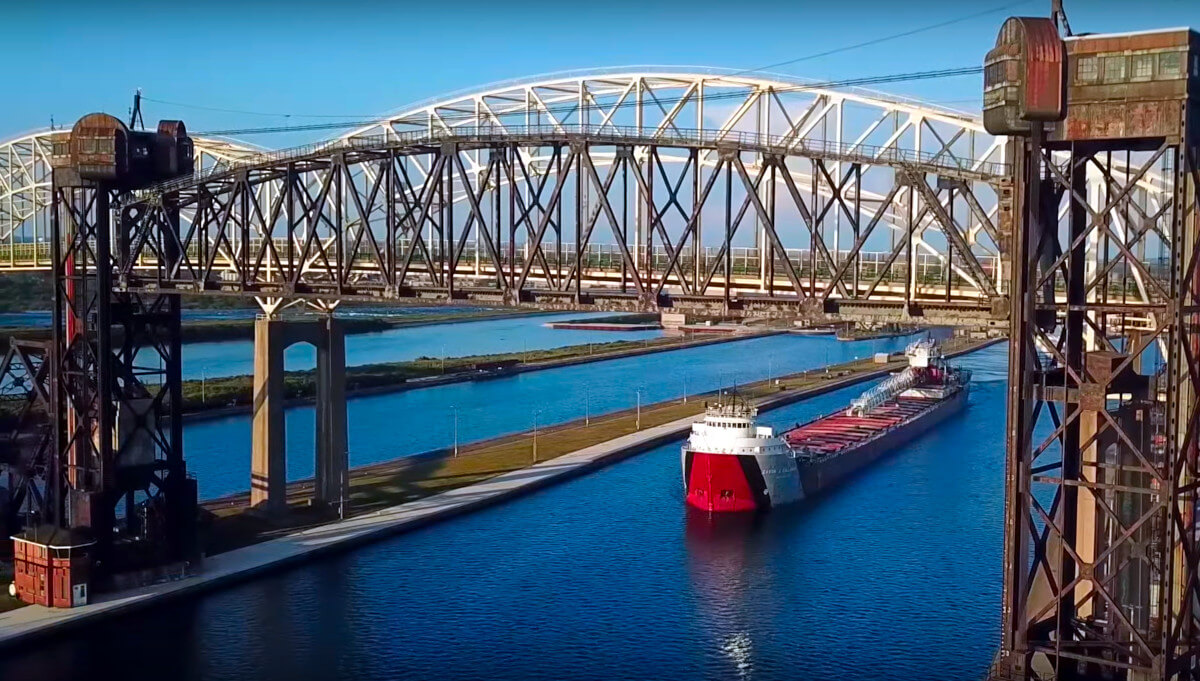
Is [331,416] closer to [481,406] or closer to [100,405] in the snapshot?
[100,405]

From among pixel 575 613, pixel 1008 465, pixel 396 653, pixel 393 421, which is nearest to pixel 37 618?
pixel 396 653

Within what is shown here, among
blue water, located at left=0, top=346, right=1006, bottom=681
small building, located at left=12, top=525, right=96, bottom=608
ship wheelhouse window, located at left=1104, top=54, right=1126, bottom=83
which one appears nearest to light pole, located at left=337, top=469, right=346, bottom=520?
blue water, located at left=0, top=346, right=1006, bottom=681

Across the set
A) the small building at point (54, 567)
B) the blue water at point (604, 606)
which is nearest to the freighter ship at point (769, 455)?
the blue water at point (604, 606)

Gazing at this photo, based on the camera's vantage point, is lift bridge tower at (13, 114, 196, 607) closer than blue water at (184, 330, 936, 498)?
Yes

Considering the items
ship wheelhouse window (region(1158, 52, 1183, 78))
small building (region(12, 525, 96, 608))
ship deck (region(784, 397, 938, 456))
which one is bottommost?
ship deck (region(784, 397, 938, 456))

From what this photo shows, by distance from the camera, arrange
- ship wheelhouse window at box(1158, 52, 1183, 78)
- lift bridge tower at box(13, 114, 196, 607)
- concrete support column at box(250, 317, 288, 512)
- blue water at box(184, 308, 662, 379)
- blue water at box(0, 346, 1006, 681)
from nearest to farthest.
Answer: ship wheelhouse window at box(1158, 52, 1183, 78), blue water at box(0, 346, 1006, 681), lift bridge tower at box(13, 114, 196, 607), concrete support column at box(250, 317, 288, 512), blue water at box(184, 308, 662, 379)

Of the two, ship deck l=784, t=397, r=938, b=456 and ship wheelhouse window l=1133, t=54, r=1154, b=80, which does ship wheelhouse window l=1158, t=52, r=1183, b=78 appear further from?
ship deck l=784, t=397, r=938, b=456

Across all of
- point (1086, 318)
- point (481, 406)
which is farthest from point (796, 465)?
point (1086, 318)
